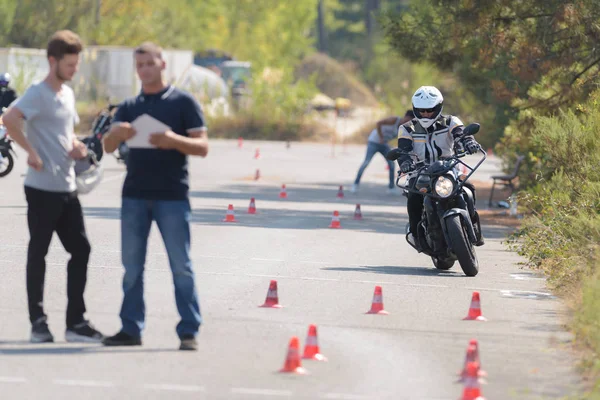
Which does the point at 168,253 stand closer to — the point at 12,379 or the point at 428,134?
the point at 12,379

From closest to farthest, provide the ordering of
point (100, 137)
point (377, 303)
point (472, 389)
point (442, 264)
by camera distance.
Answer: point (472, 389)
point (377, 303)
point (442, 264)
point (100, 137)

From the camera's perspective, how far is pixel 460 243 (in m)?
13.8

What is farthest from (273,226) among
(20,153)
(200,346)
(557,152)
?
(20,153)

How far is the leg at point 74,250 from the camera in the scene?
9.21 meters

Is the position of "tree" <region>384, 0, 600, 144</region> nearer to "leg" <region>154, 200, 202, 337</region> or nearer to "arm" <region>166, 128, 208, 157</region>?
"arm" <region>166, 128, 208, 157</region>

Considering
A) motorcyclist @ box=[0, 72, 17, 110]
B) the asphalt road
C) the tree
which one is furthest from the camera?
motorcyclist @ box=[0, 72, 17, 110]

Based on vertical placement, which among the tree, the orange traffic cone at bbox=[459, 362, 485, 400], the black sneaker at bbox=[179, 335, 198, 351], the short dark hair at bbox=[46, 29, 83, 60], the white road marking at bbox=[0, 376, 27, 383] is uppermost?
the tree

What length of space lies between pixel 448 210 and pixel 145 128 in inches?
227

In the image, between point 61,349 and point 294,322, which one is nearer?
point 61,349

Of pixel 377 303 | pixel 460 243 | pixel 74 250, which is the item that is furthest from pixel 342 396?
pixel 460 243

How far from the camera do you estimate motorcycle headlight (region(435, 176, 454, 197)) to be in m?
14.0


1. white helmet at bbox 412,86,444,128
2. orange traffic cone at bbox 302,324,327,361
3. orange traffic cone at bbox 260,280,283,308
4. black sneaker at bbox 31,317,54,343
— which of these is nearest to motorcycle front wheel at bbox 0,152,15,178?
white helmet at bbox 412,86,444,128

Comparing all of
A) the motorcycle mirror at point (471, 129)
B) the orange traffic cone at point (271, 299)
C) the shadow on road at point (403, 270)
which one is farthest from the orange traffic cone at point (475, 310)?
the shadow on road at point (403, 270)

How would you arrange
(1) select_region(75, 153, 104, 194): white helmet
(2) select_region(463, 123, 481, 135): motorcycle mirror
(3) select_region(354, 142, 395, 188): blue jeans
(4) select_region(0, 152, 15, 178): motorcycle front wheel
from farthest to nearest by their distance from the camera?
(3) select_region(354, 142, 395, 188): blue jeans
(4) select_region(0, 152, 15, 178): motorcycle front wheel
(2) select_region(463, 123, 481, 135): motorcycle mirror
(1) select_region(75, 153, 104, 194): white helmet
